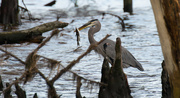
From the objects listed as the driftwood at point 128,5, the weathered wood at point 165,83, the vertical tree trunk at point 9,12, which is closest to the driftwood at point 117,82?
the weathered wood at point 165,83

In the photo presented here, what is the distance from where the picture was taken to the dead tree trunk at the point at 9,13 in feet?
57.1

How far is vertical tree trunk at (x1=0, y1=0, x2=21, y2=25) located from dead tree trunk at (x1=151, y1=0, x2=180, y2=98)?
12401 mm

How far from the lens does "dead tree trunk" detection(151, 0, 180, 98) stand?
215 inches

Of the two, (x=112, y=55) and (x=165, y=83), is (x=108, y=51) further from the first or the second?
(x=165, y=83)

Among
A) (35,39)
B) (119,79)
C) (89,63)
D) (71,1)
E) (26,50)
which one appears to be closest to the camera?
(35,39)

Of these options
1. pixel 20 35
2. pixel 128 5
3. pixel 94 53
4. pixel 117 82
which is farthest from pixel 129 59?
pixel 128 5

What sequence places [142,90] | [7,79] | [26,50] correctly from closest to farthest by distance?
[142,90] < [7,79] < [26,50]

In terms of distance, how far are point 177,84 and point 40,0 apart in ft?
73.9

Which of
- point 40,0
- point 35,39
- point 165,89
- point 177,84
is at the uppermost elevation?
point 35,39

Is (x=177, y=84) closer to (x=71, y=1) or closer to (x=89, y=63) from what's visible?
(x=89, y=63)

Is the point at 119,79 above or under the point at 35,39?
under

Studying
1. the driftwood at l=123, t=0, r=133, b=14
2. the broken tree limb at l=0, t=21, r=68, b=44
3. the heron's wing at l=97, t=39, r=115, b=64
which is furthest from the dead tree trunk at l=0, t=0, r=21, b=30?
the broken tree limb at l=0, t=21, r=68, b=44

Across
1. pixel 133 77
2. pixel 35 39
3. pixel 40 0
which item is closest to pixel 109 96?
pixel 35 39

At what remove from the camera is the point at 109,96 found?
21.9 ft
